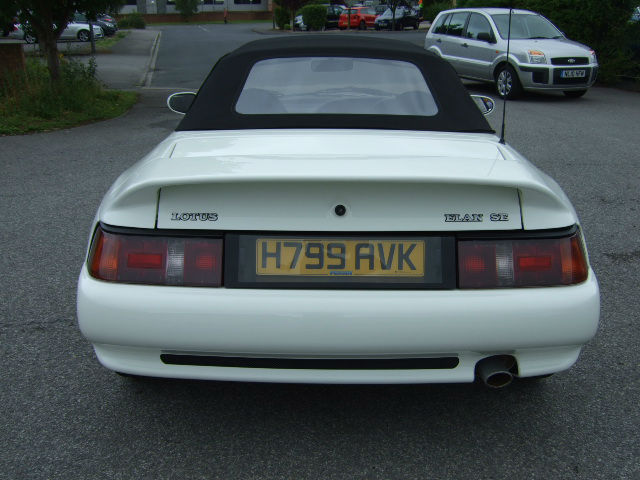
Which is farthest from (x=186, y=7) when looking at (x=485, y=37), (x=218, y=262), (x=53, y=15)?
(x=218, y=262)

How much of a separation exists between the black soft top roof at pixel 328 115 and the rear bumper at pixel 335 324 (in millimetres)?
1109

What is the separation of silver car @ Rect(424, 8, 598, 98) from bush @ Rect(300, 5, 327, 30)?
32166 millimetres

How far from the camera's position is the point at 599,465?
2.47 m

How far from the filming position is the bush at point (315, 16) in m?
46.8

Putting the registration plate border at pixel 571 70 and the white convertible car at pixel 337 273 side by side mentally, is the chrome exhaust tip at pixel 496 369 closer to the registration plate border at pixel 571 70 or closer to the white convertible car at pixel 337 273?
the white convertible car at pixel 337 273

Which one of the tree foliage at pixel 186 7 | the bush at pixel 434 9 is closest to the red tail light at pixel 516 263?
the bush at pixel 434 9

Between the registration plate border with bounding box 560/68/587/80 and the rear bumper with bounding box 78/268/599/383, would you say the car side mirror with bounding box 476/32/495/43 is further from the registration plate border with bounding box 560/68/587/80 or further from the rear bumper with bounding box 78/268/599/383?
the rear bumper with bounding box 78/268/599/383

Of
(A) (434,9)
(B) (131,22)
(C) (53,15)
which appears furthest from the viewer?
(B) (131,22)

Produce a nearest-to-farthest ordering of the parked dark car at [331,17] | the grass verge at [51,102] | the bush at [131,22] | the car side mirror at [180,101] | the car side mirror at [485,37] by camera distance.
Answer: the car side mirror at [180,101] < the grass verge at [51,102] < the car side mirror at [485,37] < the parked dark car at [331,17] < the bush at [131,22]

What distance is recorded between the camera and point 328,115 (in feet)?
10.7

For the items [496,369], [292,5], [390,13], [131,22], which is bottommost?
[131,22]

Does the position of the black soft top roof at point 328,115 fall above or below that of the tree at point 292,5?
above

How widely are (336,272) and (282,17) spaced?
54.2 metres

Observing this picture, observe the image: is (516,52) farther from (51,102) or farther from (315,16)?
(315,16)
